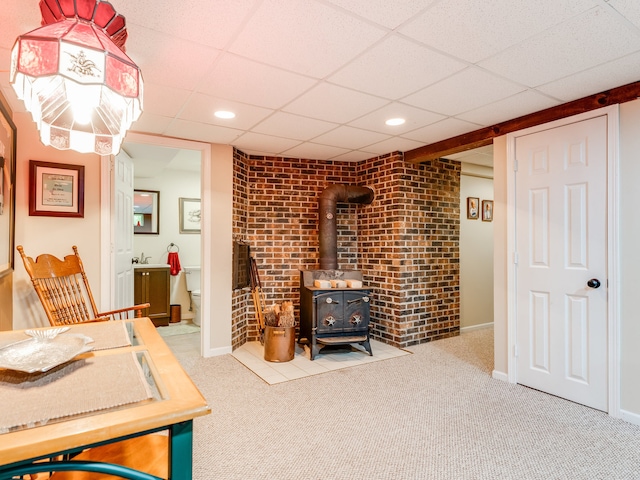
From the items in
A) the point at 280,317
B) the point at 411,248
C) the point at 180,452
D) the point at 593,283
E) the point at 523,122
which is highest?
the point at 523,122

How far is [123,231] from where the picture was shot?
368cm

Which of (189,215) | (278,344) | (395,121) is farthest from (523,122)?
(189,215)

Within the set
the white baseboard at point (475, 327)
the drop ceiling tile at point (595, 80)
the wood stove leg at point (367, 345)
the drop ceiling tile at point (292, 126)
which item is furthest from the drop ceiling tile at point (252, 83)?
the white baseboard at point (475, 327)

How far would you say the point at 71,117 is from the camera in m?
1.52

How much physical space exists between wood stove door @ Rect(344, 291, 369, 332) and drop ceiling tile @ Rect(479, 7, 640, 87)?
237 centimetres

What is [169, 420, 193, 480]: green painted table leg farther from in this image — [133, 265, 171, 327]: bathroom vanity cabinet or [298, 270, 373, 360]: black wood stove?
[133, 265, 171, 327]: bathroom vanity cabinet

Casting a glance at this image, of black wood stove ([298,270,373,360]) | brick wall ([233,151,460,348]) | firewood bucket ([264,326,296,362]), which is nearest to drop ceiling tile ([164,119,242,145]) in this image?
brick wall ([233,151,460,348])

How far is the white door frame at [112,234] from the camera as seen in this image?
3246mm

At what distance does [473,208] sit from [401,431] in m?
3.60

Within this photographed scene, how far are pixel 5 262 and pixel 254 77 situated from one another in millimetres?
2118

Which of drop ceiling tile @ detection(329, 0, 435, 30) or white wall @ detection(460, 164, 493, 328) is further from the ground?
drop ceiling tile @ detection(329, 0, 435, 30)

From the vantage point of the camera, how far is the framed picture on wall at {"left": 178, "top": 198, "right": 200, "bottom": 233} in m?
5.66

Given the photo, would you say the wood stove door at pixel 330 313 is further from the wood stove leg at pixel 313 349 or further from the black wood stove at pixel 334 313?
the wood stove leg at pixel 313 349

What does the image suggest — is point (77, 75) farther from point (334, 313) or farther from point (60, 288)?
point (334, 313)
